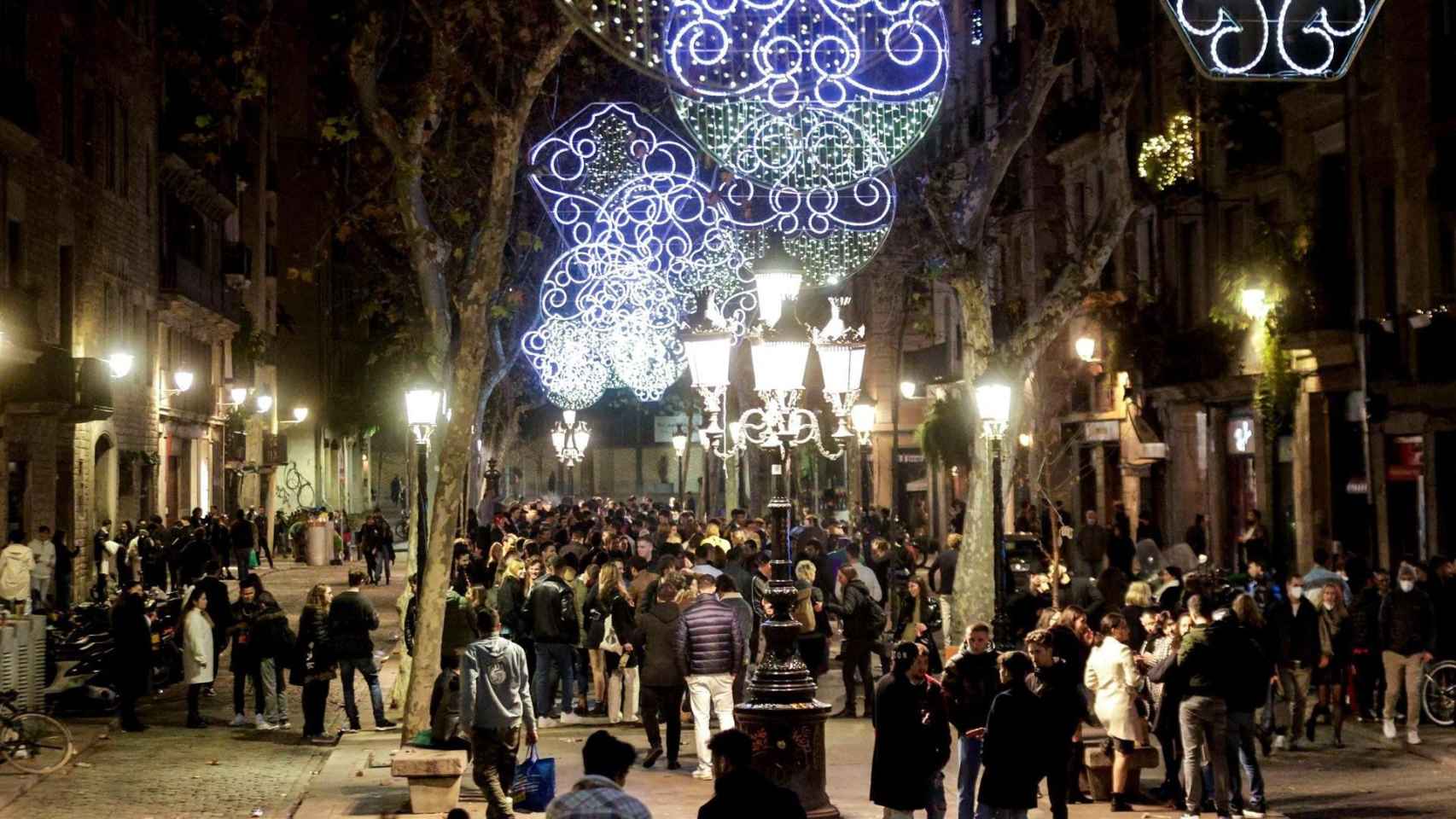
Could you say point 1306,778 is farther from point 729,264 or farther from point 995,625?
point 729,264

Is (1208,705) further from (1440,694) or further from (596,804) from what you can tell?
(596,804)

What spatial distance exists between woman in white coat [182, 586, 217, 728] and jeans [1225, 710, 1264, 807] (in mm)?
11101

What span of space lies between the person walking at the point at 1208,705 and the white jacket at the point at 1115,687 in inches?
26.8

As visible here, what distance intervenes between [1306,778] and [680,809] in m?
5.48

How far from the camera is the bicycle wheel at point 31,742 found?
1745 cm

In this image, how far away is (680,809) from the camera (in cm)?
1472

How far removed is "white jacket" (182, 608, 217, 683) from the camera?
806 inches

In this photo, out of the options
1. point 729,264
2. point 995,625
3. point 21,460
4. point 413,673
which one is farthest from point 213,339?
point 995,625

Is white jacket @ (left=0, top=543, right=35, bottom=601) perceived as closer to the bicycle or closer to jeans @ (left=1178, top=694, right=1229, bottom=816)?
the bicycle

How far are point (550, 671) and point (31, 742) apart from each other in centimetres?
509

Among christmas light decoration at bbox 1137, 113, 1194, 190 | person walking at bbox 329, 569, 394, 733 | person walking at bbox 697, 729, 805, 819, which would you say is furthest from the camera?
christmas light decoration at bbox 1137, 113, 1194, 190

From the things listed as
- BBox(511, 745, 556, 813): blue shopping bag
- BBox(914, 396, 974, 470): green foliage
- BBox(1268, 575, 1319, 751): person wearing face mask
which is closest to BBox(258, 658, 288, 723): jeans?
BBox(511, 745, 556, 813): blue shopping bag

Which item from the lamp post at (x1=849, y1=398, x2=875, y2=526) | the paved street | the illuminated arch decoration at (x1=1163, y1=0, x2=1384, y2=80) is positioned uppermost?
the illuminated arch decoration at (x1=1163, y1=0, x2=1384, y2=80)

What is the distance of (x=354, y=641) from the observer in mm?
19422
